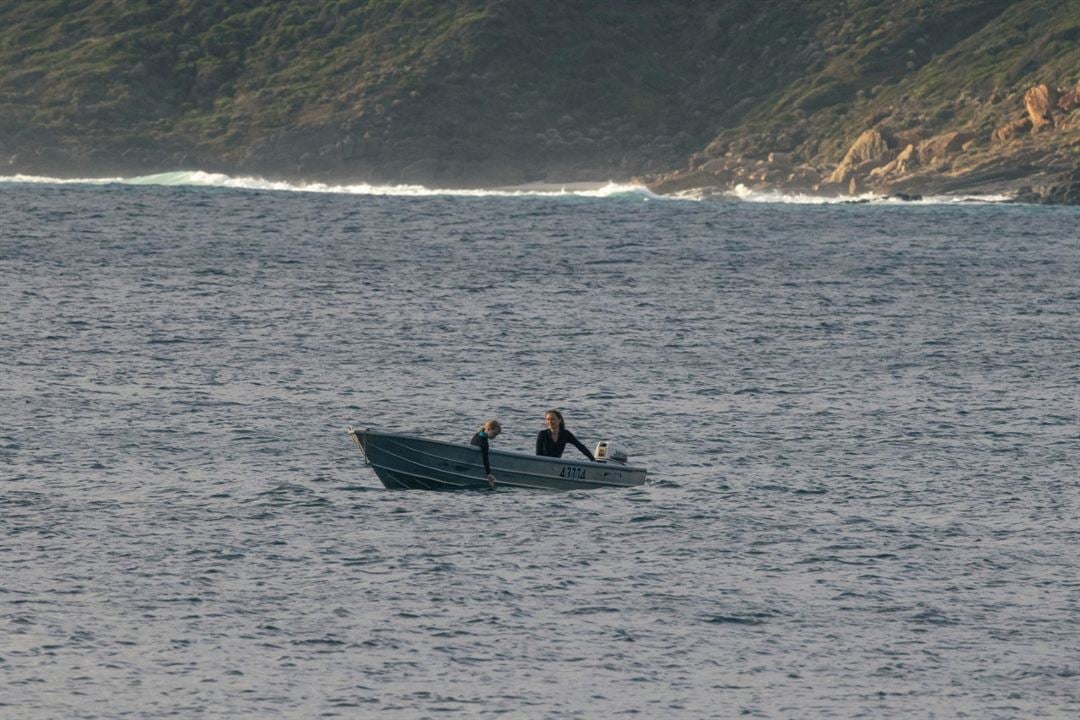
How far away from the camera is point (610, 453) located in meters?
45.2

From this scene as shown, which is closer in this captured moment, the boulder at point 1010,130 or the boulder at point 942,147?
the boulder at point 1010,130

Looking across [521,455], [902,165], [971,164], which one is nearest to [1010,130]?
[971,164]

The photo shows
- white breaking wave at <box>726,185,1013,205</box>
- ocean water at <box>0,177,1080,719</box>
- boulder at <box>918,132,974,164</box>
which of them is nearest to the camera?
ocean water at <box>0,177,1080,719</box>

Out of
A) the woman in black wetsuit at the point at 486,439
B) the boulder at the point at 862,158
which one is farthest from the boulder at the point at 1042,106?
the woman in black wetsuit at the point at 486,439

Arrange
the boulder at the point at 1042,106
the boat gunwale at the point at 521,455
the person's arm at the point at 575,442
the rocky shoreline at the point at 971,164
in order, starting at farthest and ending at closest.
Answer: the boulder at the point at 1042,106 < the rocky shoreline at the point at 971,164 < the person's arm at the point at 575,442 < the boat gunwale at the point at 521,455

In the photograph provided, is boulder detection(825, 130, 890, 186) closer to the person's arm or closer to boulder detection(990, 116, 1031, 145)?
boulder detection(990, 116, 1031, 145)

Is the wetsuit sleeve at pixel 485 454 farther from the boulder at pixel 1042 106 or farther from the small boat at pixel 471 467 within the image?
the boulder at pixel 1042 106

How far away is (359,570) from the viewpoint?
37188 mm

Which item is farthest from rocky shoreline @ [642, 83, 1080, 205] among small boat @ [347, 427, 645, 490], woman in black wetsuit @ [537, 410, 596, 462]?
woman in black wetsuit @ [537, 410, 596, 462]

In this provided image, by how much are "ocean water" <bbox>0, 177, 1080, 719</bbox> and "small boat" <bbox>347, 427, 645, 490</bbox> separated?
0.48 m

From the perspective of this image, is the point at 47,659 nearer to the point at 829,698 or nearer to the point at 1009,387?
the point at 829,698

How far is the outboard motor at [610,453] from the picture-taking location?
4522cm

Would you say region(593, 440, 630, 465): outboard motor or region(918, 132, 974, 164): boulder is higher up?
region(918, 132, 974, 164): boulder

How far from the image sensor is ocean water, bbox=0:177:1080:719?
31297 millimetres
